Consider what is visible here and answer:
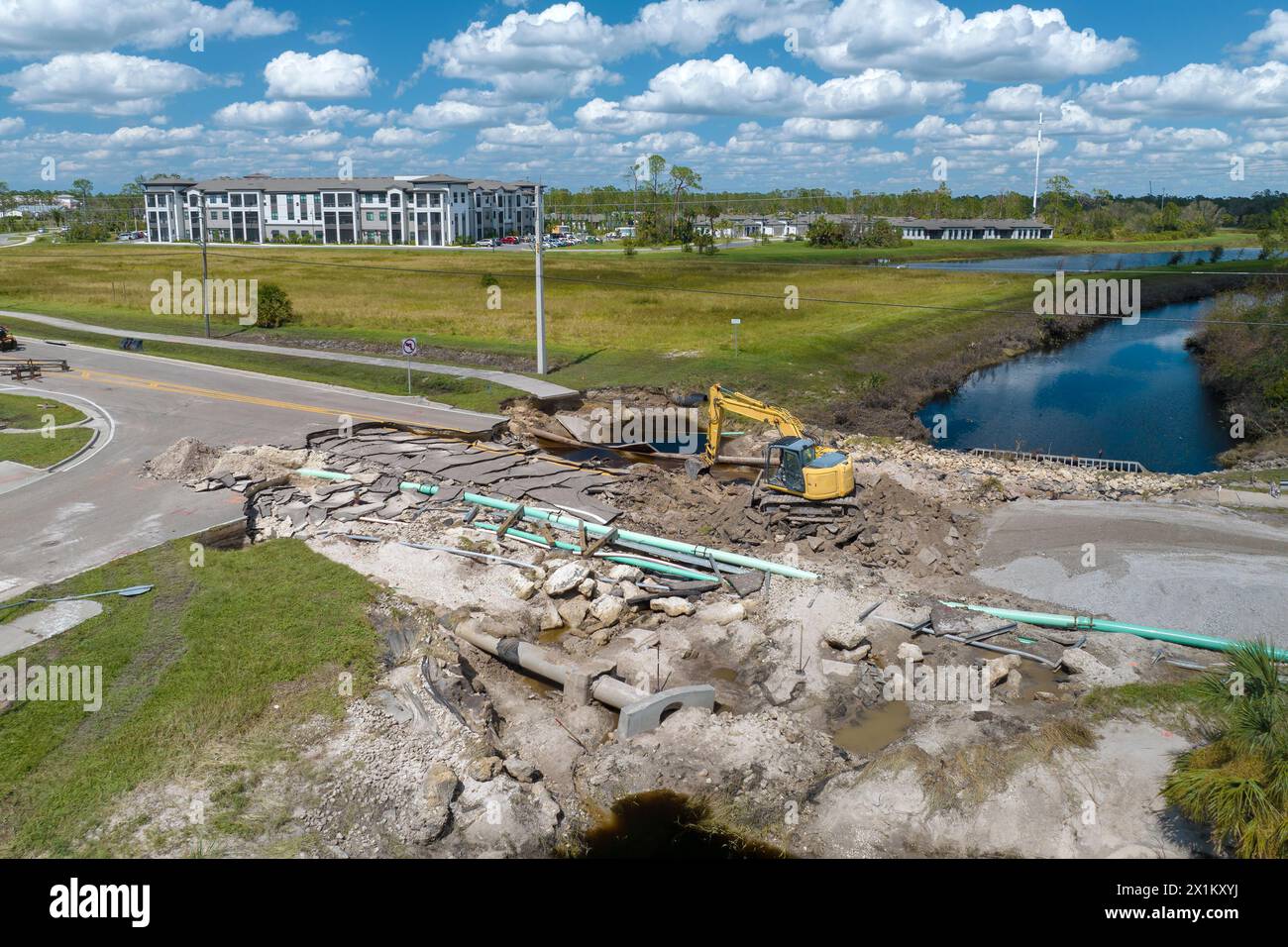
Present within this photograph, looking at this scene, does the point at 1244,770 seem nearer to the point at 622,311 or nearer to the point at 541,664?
the point at 541,664

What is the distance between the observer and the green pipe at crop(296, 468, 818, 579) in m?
21.1

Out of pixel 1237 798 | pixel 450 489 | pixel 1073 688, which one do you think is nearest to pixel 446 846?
pixel 1237 798

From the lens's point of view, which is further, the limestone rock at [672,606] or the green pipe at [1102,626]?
the limestone rock at [672,606]

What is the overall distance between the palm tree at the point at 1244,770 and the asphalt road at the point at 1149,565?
22.1 feet

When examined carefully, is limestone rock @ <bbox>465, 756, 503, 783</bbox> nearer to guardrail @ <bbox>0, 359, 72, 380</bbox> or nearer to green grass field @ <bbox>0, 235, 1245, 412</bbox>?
green grass field @ <bbox>0, 235, 1245, 412</bbox>

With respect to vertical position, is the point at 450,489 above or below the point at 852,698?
above

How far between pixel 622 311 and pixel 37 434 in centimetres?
3667

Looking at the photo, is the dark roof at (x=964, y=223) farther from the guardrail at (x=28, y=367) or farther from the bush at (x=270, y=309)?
the guardrail at (x=28, y=367)

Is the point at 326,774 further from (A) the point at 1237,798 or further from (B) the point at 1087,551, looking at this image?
(B) the point at 1087,551

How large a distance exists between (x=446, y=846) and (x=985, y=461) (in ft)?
84.8

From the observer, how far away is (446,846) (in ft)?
40.1

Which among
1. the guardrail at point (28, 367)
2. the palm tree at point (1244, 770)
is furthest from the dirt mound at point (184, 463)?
the palm tree at point (1244, 770)

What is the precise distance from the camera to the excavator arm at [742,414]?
25391 mm
